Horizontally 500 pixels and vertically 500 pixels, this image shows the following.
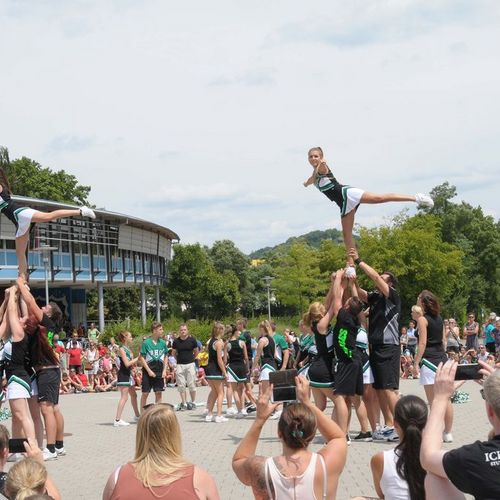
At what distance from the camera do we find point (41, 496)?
367 centimetres

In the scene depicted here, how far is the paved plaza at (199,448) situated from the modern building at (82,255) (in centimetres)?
2924

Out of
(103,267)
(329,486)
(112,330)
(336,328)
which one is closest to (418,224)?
(103,267)

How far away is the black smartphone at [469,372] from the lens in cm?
386

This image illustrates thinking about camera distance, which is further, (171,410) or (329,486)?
(329,486)

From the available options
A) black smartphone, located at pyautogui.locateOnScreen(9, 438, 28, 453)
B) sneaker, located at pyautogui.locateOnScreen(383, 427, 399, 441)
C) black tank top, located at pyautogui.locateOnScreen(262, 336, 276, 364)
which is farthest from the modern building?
black smartphone, located at pyautogui.locateOnScreen(9, 438, 28, 453)

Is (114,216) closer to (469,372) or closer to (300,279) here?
(300,279)

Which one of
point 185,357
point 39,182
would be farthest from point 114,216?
point 185,357

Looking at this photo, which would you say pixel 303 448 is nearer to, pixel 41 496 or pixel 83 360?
pixel 41 496

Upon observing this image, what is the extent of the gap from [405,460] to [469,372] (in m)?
0.73

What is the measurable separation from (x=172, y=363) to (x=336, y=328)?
51.2ft

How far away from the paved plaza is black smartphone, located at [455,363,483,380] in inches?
163

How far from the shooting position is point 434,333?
1055 centimetres

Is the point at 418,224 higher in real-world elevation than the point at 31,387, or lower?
higher

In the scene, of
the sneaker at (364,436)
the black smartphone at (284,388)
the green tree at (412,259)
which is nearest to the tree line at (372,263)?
the green tree at (412,259)
